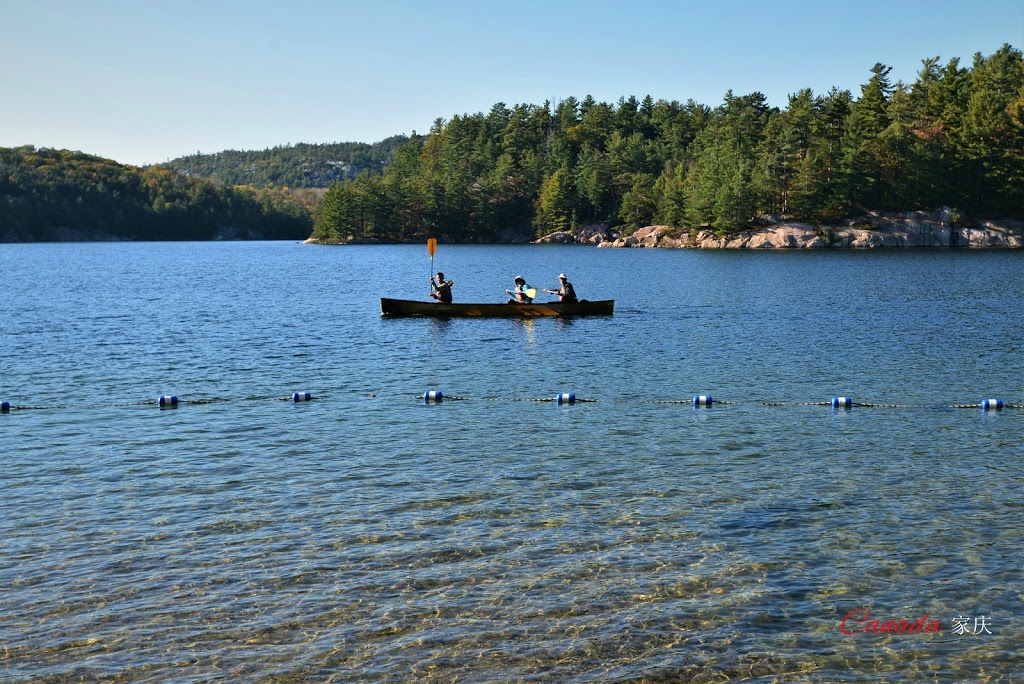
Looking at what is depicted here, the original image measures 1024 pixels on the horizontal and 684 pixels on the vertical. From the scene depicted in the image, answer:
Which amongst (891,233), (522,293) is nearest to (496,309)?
(522,293)

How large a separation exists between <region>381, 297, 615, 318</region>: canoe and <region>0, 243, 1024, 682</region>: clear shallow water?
1011cm

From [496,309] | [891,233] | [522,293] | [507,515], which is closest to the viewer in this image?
[507,515]

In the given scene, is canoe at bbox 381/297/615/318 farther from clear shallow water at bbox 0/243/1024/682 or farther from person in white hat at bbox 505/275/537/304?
clear shallow water at bbox 0/243/1024/682

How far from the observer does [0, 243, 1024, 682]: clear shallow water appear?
1114cm

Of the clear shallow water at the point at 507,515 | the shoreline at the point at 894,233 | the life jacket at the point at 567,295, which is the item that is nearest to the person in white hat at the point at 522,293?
the life jacket at the point at 567,295

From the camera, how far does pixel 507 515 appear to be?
16.0 m

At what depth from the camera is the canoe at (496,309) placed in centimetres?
4797

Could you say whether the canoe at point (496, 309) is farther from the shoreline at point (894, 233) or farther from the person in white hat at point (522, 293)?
the shoreline at point (894, 233)

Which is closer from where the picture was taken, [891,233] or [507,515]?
[507,515]

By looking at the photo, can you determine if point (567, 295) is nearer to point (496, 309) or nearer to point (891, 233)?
point (496, 309)

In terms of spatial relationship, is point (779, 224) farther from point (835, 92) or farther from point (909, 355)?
point (909, 355)

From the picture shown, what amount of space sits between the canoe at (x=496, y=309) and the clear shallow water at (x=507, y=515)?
33.2 feet

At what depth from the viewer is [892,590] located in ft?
41.9

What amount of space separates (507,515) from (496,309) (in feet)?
107
